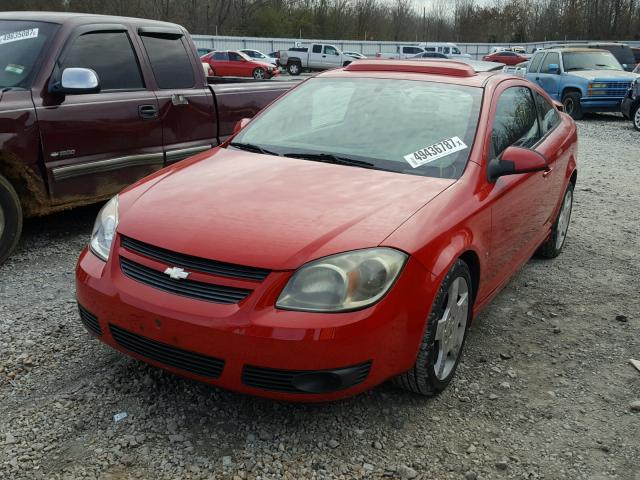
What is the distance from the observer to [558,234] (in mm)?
5102

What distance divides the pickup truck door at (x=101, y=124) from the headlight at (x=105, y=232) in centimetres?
180

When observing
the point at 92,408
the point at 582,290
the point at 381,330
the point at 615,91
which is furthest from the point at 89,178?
the point at 615,91

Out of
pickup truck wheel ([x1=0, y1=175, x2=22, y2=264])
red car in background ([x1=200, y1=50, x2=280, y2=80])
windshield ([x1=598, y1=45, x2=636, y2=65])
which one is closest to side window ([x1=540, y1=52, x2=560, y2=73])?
windshield ([x1=598, y1=45, x2=636, y2=65])

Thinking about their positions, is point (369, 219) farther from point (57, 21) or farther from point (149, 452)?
point (57, 21)

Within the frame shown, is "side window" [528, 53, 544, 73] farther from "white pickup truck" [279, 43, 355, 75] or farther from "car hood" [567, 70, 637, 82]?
"white pickup truck" [279, 43, 355, 75]

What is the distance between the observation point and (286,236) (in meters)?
2.50

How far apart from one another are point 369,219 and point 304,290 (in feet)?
1.56

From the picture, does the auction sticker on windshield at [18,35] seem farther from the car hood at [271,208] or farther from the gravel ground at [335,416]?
the car hood at [271,208]

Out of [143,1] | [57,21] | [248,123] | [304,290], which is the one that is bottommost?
[304,290]

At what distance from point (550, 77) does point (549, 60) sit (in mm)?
744

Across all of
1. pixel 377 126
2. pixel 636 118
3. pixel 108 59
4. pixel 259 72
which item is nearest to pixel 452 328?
pixel 377 126

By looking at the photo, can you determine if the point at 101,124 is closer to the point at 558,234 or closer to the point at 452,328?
the point at 452,328

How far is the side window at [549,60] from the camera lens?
630 inches

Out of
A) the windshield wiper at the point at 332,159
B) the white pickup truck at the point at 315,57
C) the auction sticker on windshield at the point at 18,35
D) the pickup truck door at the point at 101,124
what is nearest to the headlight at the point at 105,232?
the windshield wiper at the point at 332,159
